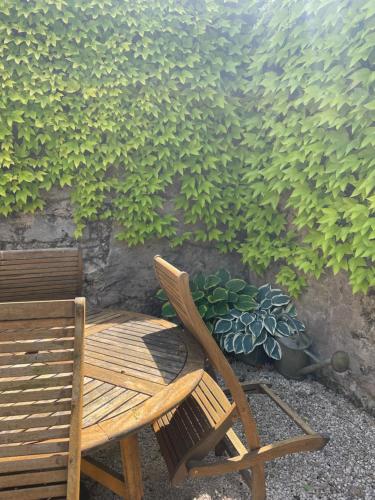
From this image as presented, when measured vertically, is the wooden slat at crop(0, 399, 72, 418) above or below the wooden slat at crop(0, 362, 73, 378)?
below

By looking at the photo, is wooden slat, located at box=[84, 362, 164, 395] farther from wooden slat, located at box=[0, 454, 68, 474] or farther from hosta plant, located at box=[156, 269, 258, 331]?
hosta plant, located at box=[156, 269, 258, 331]

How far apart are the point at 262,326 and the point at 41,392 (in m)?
2.43

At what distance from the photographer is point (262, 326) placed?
323cm

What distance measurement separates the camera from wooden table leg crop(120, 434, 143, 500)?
1.66 meters

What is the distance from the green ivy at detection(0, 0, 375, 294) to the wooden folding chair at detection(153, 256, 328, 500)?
50.9 inches

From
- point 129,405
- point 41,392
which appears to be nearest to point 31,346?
point 41,392

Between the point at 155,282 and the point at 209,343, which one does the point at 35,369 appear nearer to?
the point at 209,343

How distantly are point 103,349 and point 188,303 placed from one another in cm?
68

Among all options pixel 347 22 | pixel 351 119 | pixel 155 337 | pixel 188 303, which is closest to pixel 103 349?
pixel 155 337

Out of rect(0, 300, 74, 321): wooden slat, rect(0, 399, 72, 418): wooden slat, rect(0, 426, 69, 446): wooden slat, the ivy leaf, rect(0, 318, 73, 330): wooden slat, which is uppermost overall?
rect(0, 300, 74, 321): wooden slat

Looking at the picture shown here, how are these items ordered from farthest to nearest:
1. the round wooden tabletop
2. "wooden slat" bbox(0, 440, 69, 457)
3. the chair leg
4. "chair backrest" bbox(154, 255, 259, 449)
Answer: the chair leg → "chair backrest" bbox(154, 255, 259, 449) → the round wooden tabletop → "wooden slat" bbox(0, 440, 69, 457)

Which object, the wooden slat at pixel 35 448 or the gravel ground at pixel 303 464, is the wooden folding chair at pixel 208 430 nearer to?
the gravel ground at pixel 303 464

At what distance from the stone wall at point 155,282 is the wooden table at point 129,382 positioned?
1263mm

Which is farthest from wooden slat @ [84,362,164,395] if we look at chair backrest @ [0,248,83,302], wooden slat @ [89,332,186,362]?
chair backrest @ [0,248,83,302]
